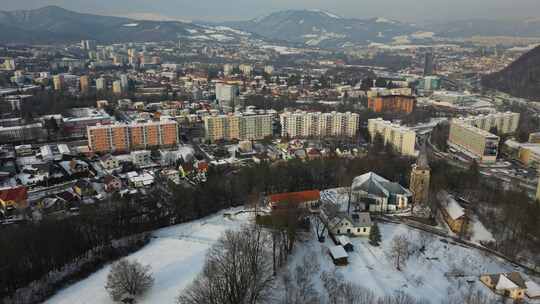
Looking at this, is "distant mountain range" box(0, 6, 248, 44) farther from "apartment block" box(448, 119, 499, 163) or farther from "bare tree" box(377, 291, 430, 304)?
"bare tree" box(377, 291, 430, 304)

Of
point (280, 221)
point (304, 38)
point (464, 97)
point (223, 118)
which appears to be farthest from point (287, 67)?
point (304, 38)

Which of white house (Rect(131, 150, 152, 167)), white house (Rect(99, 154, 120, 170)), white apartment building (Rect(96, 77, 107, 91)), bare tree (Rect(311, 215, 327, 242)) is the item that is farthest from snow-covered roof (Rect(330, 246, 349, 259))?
white apartment building (Rect(96, 77, 107, 91))

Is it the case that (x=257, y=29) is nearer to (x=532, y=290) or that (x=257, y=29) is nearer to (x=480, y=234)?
(x=480, y=234)

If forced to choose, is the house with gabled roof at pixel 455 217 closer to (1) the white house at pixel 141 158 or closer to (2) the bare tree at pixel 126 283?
(2) the bare tree at pixel 126 283

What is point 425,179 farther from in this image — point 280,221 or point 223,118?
point 223,118

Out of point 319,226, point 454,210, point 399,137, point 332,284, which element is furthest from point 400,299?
point 399,137

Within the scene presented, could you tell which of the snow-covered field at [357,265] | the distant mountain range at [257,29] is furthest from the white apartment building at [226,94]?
the distant mountain range at [257,29]
